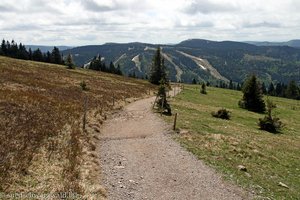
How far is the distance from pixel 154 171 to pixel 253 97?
53302 mm

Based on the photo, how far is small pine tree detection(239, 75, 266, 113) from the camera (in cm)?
6762

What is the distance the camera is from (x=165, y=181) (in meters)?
17.8

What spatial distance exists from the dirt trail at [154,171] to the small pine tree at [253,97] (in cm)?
4338

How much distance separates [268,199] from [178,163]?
5.98 meters

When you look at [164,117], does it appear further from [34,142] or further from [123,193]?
[123,193]

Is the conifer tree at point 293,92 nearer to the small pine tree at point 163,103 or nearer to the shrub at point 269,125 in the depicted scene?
the shrub at point 269,125

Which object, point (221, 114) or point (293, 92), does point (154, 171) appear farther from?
point (293, 92)

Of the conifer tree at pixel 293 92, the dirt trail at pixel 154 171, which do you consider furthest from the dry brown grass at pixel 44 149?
the conifer tree at pixel 293 92

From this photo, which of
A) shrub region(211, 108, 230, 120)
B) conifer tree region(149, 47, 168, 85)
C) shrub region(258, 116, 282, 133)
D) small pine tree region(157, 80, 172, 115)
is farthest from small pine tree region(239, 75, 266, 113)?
conifer tree region(149, 47, 168, 85)

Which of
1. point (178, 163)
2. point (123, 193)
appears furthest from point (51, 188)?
point (178, 163)

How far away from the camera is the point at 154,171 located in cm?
1916

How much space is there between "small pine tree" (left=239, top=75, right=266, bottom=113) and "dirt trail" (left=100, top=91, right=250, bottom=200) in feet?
142

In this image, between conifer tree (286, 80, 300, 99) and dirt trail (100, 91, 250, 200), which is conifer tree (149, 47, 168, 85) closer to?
dirt trail (100, 91, 250, 200)

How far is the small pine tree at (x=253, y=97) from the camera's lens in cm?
6762
